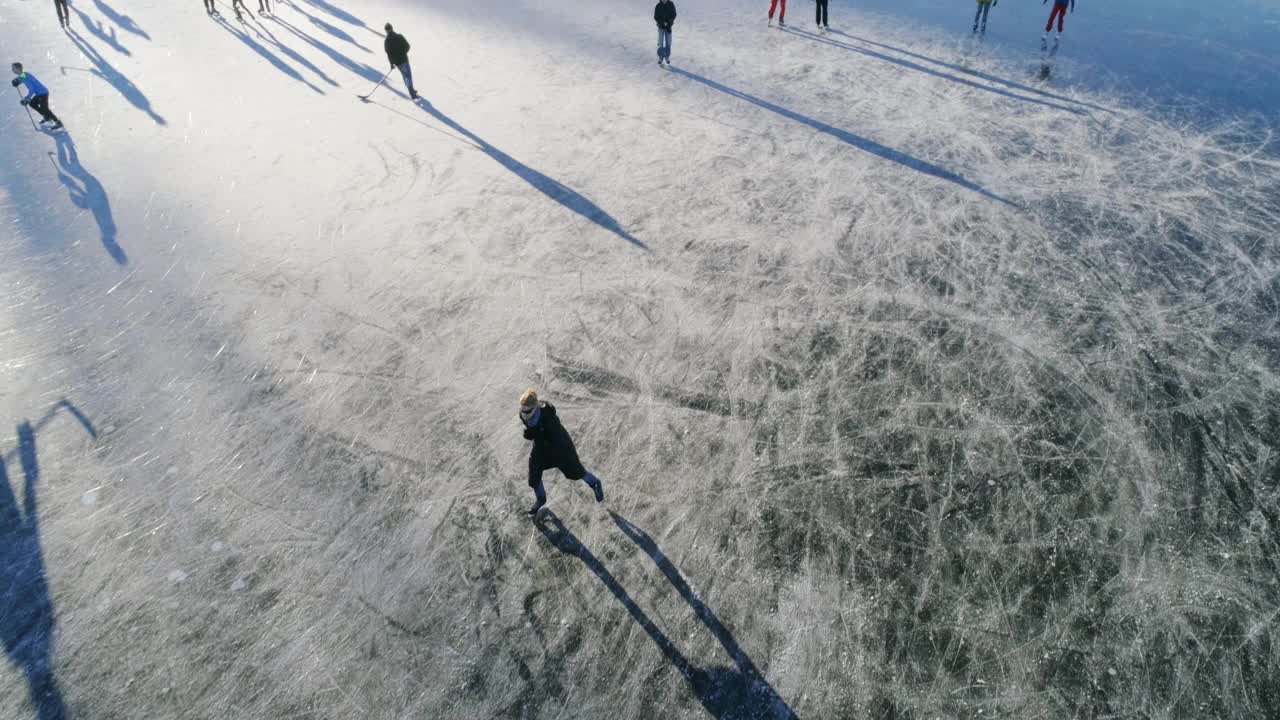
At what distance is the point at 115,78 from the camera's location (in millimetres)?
12328

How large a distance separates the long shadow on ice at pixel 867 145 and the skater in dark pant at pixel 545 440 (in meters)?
7.72

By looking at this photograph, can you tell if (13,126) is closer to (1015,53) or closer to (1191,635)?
(1191,635)

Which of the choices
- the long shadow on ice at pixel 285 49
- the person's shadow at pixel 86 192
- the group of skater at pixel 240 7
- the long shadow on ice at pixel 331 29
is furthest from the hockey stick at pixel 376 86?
the group of skater at pixel 240 7

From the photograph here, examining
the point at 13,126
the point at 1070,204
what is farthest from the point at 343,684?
the point at 13,126

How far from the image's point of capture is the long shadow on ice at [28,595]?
3941 mm

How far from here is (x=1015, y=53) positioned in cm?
1354

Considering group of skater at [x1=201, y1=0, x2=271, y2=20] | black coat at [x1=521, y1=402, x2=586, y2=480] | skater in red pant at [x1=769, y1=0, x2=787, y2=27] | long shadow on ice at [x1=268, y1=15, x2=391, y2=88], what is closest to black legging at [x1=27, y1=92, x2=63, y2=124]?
long shadow on ice at [x1=268, y1=15, x2=391, y2=88]

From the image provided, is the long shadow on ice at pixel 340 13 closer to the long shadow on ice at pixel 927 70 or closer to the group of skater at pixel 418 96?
the group of skater at pixel 418 96

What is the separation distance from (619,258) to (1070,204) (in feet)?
21.7

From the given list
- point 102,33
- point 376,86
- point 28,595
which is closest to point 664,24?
point 376,86

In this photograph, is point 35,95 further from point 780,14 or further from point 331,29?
point 780,14

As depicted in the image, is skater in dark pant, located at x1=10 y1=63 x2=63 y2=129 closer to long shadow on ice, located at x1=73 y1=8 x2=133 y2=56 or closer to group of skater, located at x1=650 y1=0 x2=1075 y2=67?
long shadow on ice, located at x1=73 y1=8 x2=133 y2=56

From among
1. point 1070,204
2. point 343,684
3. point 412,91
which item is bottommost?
point 343,684

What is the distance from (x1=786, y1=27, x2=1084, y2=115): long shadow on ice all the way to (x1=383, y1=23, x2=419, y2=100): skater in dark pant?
367 inches
